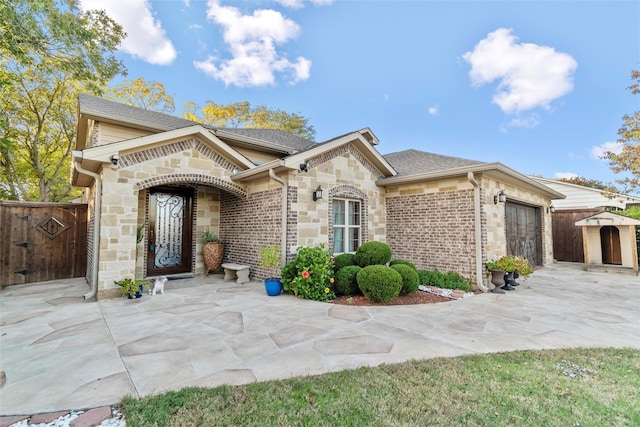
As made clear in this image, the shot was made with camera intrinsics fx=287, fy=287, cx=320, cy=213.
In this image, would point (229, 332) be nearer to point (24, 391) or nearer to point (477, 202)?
point (24, 391)

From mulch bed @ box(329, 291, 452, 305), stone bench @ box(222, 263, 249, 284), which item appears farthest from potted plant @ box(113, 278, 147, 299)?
mulch bed @ box(329, 291, 452, 305)

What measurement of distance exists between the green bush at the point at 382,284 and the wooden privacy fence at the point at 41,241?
8.79 meters

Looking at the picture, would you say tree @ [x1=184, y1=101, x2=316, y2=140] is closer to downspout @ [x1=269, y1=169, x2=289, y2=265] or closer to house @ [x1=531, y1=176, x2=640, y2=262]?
downspout @ [x1=269, y1=169, x2=289, y2=265]

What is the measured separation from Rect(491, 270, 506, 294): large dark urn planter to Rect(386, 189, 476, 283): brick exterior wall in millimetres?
412

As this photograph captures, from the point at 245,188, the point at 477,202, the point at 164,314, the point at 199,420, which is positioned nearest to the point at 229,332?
the point at 164,314

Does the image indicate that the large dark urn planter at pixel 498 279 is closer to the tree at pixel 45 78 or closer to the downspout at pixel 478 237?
the downspout at pixel 478 237

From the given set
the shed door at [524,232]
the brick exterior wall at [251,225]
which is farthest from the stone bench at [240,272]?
the shed door at [524,232]

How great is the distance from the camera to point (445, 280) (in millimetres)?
7250

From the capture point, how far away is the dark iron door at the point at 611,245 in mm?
10891

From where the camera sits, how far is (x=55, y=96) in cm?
1435

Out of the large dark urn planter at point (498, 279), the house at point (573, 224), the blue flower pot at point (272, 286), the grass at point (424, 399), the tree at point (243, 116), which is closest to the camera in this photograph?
the grass at point (424, 399)

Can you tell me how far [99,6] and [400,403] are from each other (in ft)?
45.0

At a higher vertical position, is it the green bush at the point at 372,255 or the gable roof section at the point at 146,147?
the gable roof section at the point at 146,147

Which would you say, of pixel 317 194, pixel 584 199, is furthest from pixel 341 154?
pixel 584 199
